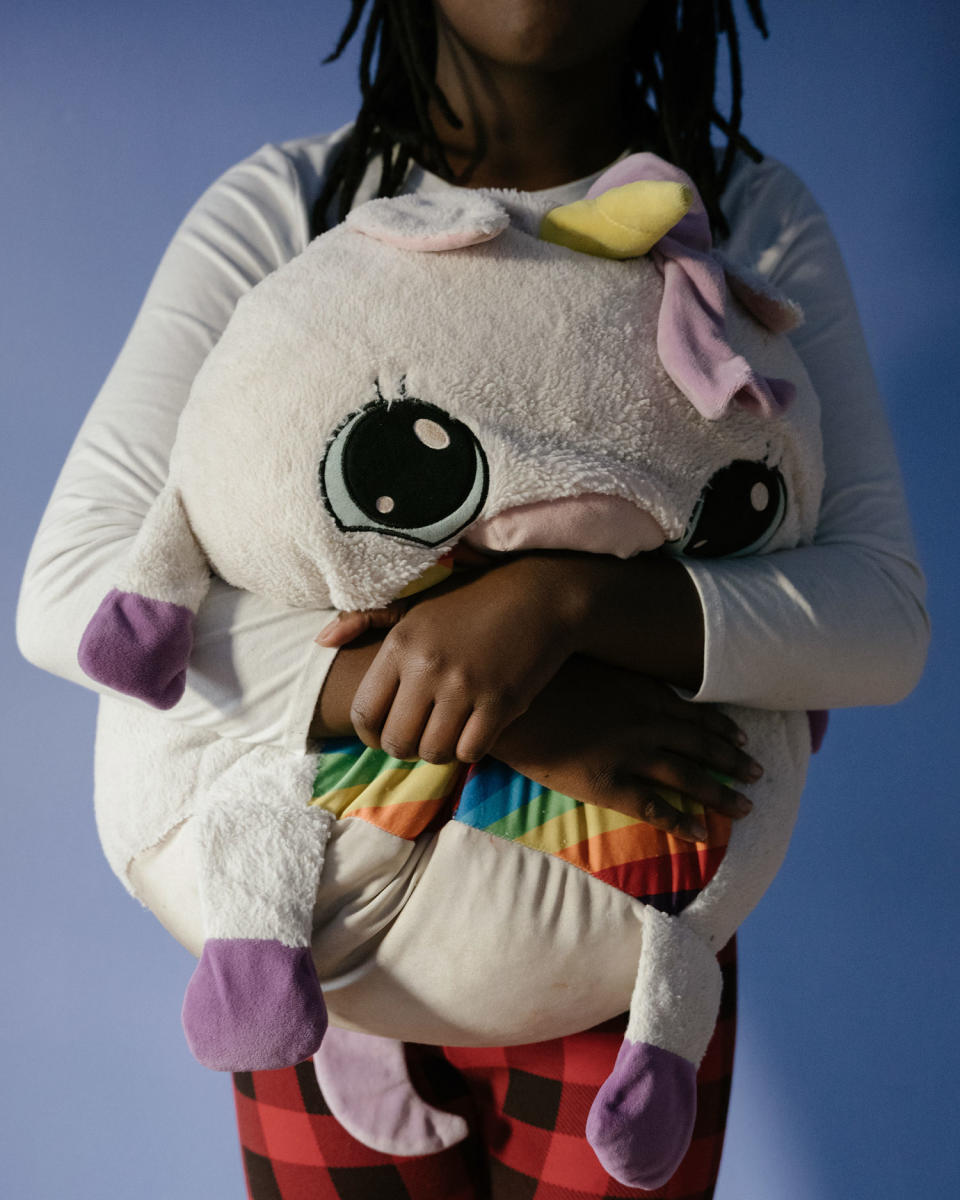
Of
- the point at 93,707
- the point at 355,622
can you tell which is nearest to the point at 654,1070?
the point at 355,622

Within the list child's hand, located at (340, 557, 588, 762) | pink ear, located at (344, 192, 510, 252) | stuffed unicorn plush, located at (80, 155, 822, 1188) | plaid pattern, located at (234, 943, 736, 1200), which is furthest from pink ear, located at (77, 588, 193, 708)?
plaid pattern, located at (234, 943, 736, 1200)

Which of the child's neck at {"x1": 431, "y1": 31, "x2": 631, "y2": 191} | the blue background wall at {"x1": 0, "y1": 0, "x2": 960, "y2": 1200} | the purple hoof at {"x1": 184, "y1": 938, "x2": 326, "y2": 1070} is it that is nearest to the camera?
the purple hoof at {"x1": 184, "y1": 938, "x2": 326, "y2": 1070}

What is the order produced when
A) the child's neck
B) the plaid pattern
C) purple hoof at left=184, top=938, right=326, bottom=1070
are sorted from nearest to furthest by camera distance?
1. purple hoof at left=184, top=938, right=326, bottom=1070
2. the plaid pattern
3. the child's neck

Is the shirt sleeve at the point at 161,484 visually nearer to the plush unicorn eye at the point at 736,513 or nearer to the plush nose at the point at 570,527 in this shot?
the plush nose at the point at 570,527

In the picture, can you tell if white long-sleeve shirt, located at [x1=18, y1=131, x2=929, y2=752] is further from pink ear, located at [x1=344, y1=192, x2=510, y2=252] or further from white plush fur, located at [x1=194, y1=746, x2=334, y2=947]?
pink ear, located at [x1=344, y1=192, x2=510, y2=252]

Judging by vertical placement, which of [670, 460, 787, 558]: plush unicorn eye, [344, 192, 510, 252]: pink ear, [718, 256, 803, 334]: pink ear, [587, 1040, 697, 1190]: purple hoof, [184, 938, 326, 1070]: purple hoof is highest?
[344, 192, 510, 252]: pink ear

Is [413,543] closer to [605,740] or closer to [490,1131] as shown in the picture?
[605,740]

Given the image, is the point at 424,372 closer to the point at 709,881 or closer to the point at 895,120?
the point at 709,881

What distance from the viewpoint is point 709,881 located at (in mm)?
703

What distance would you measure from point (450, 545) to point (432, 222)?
18cm

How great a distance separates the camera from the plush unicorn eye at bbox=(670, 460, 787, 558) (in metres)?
0.69

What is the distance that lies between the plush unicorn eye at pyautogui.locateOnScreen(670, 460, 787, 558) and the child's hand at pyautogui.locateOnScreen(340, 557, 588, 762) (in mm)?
96

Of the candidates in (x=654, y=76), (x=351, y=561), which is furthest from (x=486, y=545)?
(x=654, y=76)

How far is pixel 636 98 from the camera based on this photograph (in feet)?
3.32
